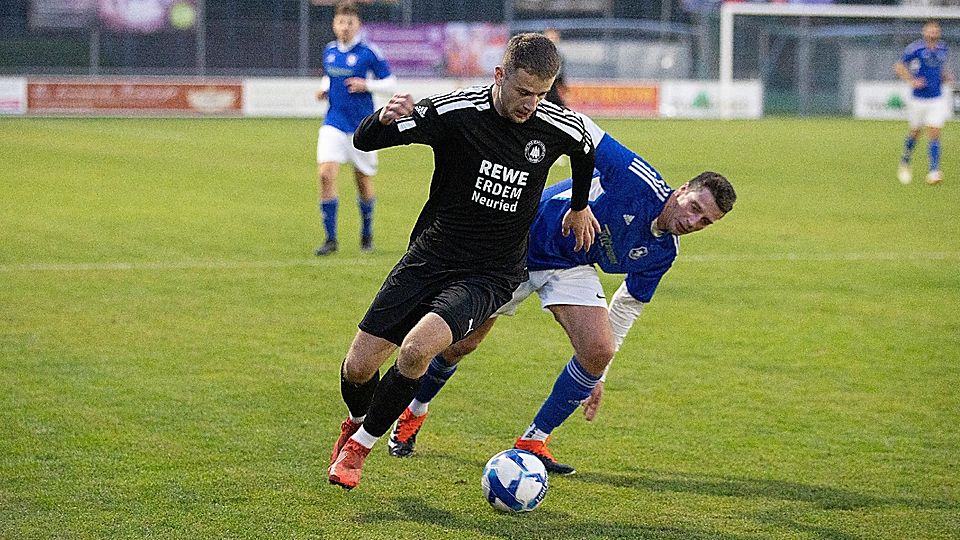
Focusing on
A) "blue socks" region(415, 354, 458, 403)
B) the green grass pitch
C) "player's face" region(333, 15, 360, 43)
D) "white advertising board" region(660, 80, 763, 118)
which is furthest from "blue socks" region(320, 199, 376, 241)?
"white advertising board" region(660, 80, 763, 118)

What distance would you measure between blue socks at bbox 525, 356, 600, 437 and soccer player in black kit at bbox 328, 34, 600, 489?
0.50 m

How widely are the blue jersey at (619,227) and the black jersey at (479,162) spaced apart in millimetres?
386

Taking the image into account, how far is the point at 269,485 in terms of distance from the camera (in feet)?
17.1

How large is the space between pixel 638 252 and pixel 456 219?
95 centimetres

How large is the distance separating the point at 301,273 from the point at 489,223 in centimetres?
565

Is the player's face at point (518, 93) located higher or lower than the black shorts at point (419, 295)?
higher

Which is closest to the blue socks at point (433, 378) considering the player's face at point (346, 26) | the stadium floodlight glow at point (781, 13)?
the player's face at point (346, 26)

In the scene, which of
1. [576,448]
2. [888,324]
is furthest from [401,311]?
[888,324]

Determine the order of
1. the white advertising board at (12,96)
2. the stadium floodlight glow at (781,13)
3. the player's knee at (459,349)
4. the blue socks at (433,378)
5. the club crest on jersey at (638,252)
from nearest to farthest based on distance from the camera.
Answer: the club crest on jersey at (638,252) < the player's knee at (459,349) < the blue socks at (433,378) < the white advertising board at (12,96) < the stadium floodlight glow at (781,13)

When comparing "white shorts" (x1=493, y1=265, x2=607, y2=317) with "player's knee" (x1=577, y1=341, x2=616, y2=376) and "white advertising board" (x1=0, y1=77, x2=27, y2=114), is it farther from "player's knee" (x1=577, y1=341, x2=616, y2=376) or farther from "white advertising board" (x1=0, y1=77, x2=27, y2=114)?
"white advertising board" (x1=0, y1=77, x2=27, y2=114)

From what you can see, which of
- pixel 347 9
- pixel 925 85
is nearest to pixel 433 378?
pixel 347 9

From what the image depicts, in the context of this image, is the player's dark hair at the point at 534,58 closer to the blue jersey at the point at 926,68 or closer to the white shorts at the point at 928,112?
the white shorts at the point at 928,112

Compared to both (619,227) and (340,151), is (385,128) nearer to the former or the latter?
(619,227)

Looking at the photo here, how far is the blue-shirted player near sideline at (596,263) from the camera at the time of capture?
550cm
